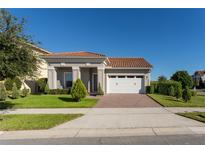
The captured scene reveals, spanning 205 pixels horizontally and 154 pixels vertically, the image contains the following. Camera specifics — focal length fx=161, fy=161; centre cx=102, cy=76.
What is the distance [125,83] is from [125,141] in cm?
1487

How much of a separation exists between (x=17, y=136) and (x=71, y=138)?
186 cm

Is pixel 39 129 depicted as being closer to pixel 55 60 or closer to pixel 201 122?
pixel 201 122

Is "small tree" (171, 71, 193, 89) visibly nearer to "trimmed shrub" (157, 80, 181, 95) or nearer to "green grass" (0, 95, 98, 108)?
"trimmed shrub" (157, 80, 181, 95)

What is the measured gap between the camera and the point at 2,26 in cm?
745

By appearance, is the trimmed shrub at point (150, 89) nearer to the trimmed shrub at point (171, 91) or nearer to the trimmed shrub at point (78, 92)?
the trimmed shrub at point (171, 91)

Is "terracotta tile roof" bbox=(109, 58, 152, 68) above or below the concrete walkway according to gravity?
above

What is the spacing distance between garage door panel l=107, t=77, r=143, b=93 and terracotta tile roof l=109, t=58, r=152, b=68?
1733 mm

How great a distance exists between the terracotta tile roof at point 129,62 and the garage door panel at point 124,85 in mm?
1733

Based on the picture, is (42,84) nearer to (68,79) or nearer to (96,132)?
(68,79)

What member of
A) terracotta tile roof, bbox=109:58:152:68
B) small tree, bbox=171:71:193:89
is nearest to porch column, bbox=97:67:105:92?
terracotta tile roof, bbox=109:58:152:68

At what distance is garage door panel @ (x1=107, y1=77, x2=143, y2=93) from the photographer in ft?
63.8

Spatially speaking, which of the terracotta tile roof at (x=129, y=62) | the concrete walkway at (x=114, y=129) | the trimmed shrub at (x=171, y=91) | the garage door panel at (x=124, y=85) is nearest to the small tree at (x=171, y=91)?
the trimmed shrub at (x=171, y=91)

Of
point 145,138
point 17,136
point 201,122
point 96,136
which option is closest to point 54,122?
point 17,136

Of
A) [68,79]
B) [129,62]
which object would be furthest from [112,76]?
[68,79]
